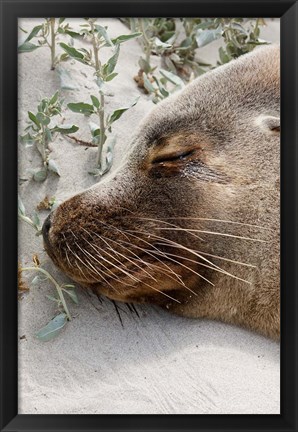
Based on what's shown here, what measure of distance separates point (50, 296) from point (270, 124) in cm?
108

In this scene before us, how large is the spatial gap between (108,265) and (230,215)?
Result: 1.64 ft

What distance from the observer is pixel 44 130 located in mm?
3346

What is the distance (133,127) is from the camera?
3.59 metres

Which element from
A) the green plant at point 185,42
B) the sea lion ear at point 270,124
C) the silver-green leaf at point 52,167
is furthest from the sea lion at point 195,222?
the green plant at point 185,42

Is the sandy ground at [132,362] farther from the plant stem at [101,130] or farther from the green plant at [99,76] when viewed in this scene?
the plant stem at [101,130]

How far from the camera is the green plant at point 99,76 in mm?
3328

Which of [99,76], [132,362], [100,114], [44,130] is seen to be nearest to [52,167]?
[44,130]

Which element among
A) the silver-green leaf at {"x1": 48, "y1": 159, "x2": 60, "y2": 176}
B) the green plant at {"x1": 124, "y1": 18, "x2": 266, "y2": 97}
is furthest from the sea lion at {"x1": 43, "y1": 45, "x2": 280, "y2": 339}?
the green plant at {"x1": 124, "y1": 18, "x2": 266, "y2": 97}

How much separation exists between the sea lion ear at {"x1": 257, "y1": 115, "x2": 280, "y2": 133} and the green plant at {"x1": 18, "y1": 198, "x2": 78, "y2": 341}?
0.96 meters

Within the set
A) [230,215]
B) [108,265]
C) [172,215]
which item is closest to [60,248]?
[108,265]

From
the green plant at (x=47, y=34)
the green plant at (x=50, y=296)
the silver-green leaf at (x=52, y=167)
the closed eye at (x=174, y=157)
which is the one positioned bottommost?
the green plant at (x=50, y=296)
